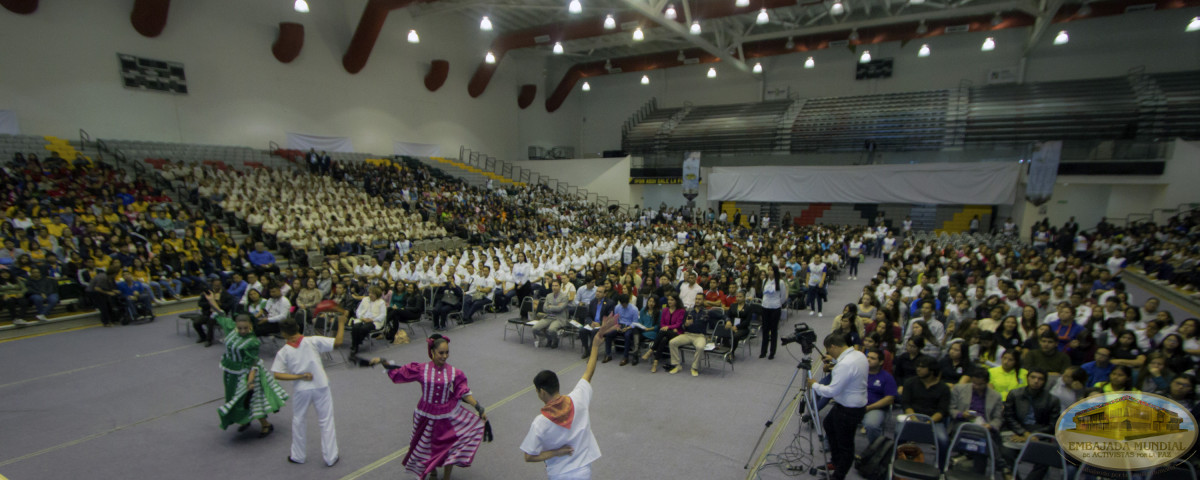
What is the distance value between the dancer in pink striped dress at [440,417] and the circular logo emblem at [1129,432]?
13.3 feet

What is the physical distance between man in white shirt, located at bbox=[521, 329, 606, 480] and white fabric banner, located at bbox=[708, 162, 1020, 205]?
21.3m

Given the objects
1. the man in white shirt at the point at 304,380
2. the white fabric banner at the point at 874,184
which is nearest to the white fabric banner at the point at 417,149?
the white fabric banner at the point at 874,184

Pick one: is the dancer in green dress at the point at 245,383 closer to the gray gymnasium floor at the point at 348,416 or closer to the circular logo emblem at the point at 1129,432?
the gray gymnasium floor at the point at 348,416

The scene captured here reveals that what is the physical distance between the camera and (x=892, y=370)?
5.20 meters

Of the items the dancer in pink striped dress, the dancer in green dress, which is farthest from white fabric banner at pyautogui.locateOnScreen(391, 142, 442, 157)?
the dancer in pink striped dress

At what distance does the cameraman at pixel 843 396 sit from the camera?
381cm

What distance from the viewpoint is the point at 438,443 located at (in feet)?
12.6

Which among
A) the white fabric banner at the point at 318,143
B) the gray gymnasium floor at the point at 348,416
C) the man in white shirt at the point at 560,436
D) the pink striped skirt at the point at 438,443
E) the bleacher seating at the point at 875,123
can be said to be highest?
the bleacher seating at the point at 875,123

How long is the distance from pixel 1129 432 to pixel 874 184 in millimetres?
19766

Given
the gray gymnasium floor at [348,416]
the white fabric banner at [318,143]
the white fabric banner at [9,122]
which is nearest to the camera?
the gray gymnasium floor at [348,416]

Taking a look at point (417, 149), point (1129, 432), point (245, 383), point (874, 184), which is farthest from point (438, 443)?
point (417, 149)

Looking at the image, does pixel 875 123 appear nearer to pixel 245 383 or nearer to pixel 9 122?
pixel 245 383

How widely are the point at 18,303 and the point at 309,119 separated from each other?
13.8 m

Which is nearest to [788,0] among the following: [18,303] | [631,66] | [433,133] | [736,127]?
[736,127]
